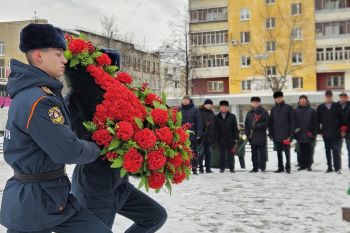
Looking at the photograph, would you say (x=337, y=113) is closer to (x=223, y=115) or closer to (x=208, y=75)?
(x=223, y=115)

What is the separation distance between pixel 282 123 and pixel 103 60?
8536 millimetres

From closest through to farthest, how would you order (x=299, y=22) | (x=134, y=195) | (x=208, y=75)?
(x=134, y=195) → (x=299, y=22) → (x=208, y=75)

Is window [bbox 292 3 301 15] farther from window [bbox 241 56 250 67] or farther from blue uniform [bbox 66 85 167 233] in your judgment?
blue uniform [bbox 66 85 167 233]

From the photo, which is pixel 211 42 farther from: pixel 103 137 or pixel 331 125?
pixel 103 137

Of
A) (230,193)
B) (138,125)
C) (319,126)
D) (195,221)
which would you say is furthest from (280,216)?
(319,126)

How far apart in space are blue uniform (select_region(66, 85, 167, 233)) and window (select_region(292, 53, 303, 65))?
4730cm

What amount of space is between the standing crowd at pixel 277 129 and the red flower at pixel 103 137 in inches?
317

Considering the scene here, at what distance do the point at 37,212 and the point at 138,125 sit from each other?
0.89 metres

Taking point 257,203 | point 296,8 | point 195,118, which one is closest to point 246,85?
point 296,8

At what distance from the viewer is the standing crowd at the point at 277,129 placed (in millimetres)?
11609

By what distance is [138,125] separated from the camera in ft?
11.2

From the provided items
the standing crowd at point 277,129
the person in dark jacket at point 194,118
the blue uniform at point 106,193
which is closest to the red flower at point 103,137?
the blue uniform at point 106,193

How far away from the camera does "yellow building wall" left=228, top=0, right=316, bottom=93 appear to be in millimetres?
48594

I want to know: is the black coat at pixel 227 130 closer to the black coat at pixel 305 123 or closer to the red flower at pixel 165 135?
the black coat at pixel 305 123
